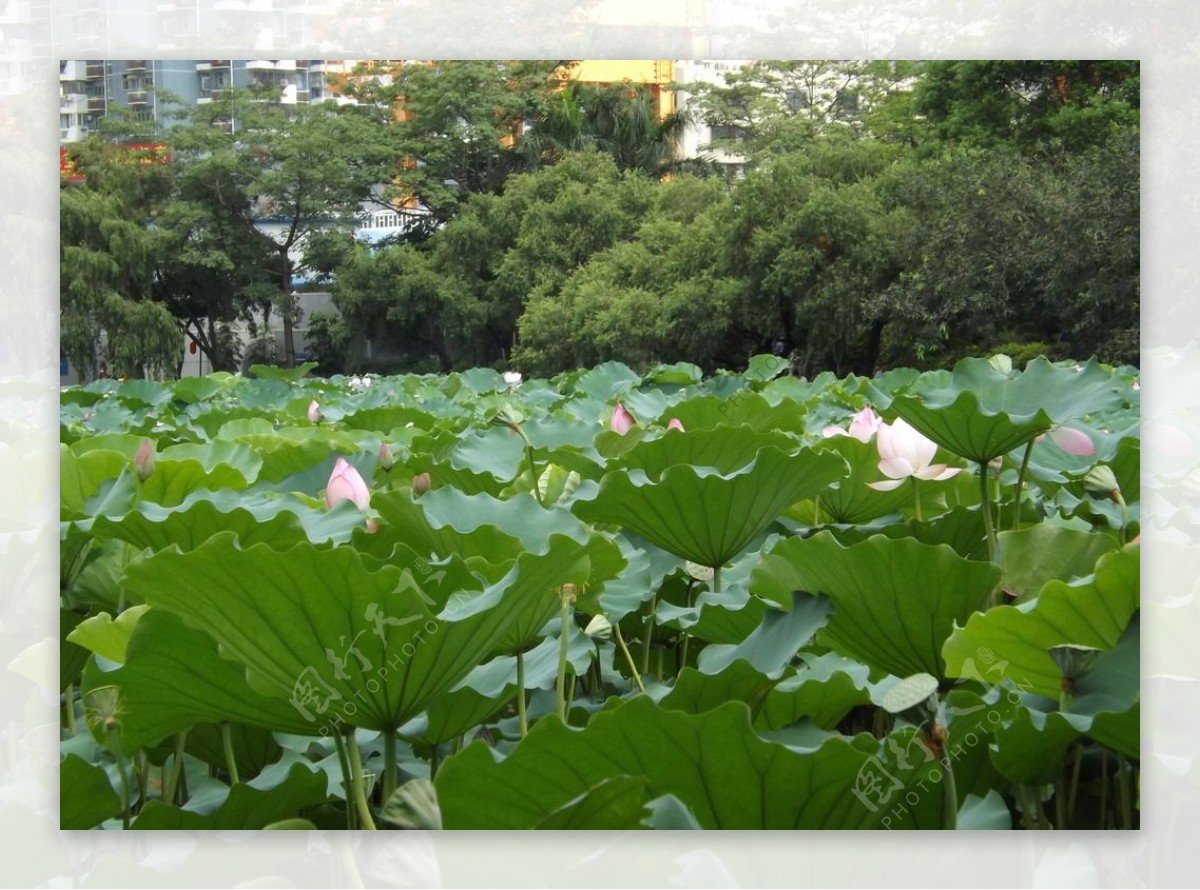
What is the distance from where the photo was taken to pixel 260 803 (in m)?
0.79

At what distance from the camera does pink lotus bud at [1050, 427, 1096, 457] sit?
1.04m

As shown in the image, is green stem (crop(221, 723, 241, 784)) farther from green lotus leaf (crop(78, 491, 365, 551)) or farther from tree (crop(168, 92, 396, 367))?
tree (crop(168, 92, 396, 367))

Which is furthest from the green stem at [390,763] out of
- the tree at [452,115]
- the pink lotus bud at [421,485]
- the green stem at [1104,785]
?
the tree at [452,115]

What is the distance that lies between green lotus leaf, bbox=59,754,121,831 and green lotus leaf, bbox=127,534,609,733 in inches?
9.5

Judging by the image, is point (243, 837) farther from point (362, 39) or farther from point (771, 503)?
point (362, 39)

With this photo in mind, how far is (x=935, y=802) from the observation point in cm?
78

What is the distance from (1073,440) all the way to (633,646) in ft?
1.33

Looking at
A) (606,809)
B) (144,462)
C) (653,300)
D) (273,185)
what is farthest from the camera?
(653,300)

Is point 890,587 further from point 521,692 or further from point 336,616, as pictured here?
point 336,616

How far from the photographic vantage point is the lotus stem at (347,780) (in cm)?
75

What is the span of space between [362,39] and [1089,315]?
1098mm

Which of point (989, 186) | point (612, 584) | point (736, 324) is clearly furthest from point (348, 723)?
point (736, 324)

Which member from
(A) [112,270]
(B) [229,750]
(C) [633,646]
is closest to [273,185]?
(A) [112,270]

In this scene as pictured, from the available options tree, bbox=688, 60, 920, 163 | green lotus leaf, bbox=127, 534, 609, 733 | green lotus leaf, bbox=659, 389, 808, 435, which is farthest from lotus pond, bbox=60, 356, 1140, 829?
tree, bbox=688, 60, 920, 163
